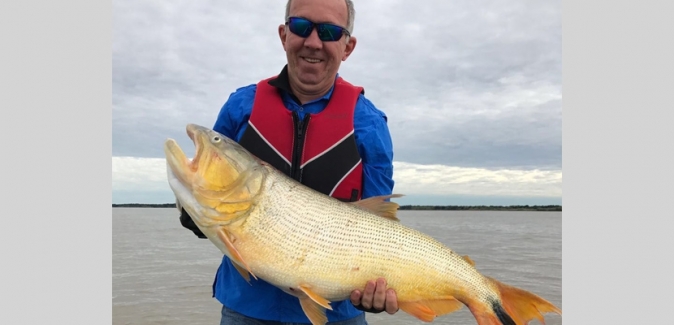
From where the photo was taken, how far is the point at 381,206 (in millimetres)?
3473

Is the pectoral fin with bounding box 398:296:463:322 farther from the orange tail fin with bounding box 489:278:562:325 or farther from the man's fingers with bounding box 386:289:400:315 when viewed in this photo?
the orange tail fin with bounding box 489:278:562:325

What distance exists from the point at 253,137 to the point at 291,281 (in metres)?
1.24

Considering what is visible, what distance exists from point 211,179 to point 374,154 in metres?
1.39

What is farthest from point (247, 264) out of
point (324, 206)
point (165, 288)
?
point (165, 288)

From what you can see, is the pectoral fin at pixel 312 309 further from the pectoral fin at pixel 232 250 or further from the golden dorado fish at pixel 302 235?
the pectoral fin at pixel 232 250

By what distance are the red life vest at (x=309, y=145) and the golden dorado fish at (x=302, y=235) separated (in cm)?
31

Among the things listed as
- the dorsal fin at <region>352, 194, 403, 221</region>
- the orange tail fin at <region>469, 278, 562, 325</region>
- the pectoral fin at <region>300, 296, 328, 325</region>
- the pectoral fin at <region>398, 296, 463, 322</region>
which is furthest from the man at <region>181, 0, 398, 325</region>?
the orange tail fin at <region>469, 278, 562, 325</region>

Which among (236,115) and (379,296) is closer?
(379,296)

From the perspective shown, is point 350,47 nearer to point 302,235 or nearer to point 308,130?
point 308,130

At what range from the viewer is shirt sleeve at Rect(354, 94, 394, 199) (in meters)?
3.71

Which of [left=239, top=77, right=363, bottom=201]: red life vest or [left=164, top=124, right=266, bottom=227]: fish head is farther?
[left=239, top=77, right=363, bottom=201]: red life vest

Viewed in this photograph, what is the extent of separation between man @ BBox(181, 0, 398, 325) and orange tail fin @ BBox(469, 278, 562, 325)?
986 mm

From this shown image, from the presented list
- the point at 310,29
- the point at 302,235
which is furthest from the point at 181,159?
the point at 310,29

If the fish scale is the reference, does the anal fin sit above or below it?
below
